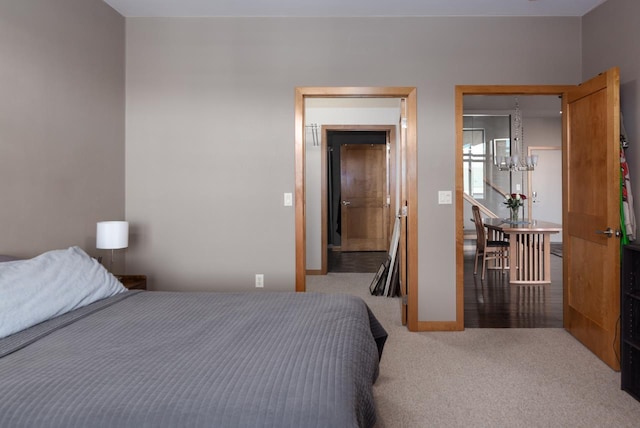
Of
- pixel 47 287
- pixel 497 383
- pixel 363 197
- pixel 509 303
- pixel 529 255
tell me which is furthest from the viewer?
pixel 363 197

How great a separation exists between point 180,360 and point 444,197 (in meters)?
2.75

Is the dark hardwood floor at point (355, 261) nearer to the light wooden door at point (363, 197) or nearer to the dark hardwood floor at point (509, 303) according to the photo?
the light wooden door at point (363, 197)

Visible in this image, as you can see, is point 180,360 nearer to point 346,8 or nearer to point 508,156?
point 346,8

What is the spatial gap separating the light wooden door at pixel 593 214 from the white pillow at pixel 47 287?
119 inches

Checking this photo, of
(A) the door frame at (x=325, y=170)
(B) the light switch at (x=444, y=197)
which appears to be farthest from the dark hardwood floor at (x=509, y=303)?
(A) the door frame at (x=325, y=170)

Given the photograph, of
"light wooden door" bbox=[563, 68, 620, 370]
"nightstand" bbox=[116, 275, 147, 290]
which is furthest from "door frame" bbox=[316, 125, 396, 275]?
"nightstand" bbox=[116, 275, 147, 290]

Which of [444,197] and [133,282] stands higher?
[444,197]

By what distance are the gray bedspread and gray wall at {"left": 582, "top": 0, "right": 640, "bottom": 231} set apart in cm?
235

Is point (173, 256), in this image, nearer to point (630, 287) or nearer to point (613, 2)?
point (630, 287)

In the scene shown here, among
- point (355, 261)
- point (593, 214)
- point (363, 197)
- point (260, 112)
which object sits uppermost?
point (260, 112)

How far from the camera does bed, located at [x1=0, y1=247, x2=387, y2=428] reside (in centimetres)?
115

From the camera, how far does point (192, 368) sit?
4.58 ft

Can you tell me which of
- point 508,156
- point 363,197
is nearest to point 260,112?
point 363,197

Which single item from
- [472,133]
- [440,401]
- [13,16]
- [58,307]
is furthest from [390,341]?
[472,133]
